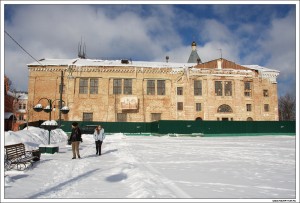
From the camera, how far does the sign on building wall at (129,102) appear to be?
35.2 meters

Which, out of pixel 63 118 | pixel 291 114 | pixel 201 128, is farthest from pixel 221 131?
pixel 291 114

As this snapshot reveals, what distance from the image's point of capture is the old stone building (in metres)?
35.2

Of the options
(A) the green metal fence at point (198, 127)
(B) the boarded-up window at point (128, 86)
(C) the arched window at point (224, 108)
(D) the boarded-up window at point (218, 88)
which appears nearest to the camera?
(A) the green metal fence at point (198, 127)

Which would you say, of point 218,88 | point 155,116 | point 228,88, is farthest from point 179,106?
point 228,88

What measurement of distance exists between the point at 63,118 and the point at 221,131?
2109 cm

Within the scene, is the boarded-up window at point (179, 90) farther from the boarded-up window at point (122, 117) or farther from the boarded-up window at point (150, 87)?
the boarded-up window at point (122, 117)

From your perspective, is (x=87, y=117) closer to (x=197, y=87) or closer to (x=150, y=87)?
(x=150, y=87)

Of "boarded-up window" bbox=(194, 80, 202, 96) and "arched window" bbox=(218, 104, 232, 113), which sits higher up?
"boarded-up window" bbox=(194, 80, 202, 96)

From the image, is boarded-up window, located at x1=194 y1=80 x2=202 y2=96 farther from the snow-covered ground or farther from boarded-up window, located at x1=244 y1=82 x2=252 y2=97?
the snow-covered ground

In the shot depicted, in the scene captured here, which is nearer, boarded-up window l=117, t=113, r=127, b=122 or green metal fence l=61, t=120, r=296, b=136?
Answer: green metal fence l=61, t=120, r=296, b=136

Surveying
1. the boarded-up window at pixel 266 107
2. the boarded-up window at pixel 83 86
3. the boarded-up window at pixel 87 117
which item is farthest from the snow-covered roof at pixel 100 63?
the boarded-up window at pixel 87 117

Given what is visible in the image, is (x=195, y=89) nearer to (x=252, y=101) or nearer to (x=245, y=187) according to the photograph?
(x=252, y=101)

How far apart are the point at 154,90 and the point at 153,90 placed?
0.15 m

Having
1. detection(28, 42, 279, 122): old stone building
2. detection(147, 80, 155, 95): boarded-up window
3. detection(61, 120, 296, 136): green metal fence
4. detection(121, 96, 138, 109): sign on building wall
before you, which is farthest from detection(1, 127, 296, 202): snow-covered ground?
detection(147, 80, 155, 95): boarded-up window
